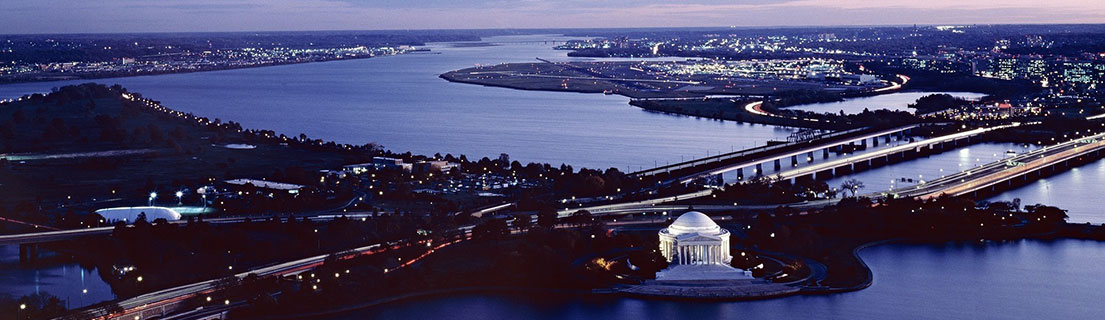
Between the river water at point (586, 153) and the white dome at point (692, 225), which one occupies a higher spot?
the white dome at point (692, 225)

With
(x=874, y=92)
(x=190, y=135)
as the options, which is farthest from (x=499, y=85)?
(x=190, y=135)

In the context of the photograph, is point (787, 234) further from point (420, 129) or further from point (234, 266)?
point (420, 129)

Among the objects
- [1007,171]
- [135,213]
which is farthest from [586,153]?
[135,213]

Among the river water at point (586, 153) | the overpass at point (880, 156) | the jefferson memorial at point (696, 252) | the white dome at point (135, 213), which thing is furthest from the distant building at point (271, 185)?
the jefferson memorial at point (696, 252)

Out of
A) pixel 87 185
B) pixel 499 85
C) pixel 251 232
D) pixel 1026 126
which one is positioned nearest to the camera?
pixel 251 232

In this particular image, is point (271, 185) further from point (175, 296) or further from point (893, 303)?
point (893, 303)

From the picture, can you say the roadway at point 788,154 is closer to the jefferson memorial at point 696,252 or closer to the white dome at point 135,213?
the jefferson memorial at point 696,252

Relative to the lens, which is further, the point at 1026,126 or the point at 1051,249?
the point at 1026,126
